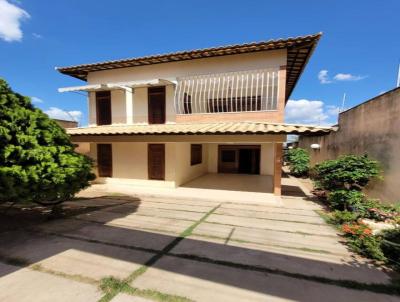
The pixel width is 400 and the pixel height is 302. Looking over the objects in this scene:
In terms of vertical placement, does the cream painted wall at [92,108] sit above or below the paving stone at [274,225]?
above

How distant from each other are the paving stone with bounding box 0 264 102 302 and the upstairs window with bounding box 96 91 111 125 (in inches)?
450

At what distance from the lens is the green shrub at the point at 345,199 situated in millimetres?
7073

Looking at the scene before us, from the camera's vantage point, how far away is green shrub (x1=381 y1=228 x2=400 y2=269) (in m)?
4.25

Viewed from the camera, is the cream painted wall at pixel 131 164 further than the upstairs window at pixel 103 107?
No

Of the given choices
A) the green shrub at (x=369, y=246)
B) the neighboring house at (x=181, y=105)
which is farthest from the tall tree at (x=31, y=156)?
the green shrub at (x=369, y=246)

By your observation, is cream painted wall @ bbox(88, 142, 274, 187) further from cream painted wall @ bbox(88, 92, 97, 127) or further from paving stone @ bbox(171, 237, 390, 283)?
paving stone @ bbox(171, 237, 390, 283)

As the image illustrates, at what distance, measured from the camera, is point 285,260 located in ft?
13.9

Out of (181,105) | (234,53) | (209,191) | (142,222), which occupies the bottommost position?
(209,191)

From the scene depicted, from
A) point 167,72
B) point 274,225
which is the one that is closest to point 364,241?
point 274,225

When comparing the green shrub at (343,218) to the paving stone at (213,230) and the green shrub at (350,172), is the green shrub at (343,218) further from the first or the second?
the paving stone at (213,230)

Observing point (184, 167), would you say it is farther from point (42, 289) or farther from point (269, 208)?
point (42, 289)

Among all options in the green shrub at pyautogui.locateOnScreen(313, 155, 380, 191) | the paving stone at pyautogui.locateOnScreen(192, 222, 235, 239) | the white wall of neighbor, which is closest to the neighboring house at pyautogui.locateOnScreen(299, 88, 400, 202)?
the green shrub at pyautogui.locateOnScreen(313, 155, 380, 191)

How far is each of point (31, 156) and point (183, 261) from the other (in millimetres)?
4210

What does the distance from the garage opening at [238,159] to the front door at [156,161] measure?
23.4 ft
